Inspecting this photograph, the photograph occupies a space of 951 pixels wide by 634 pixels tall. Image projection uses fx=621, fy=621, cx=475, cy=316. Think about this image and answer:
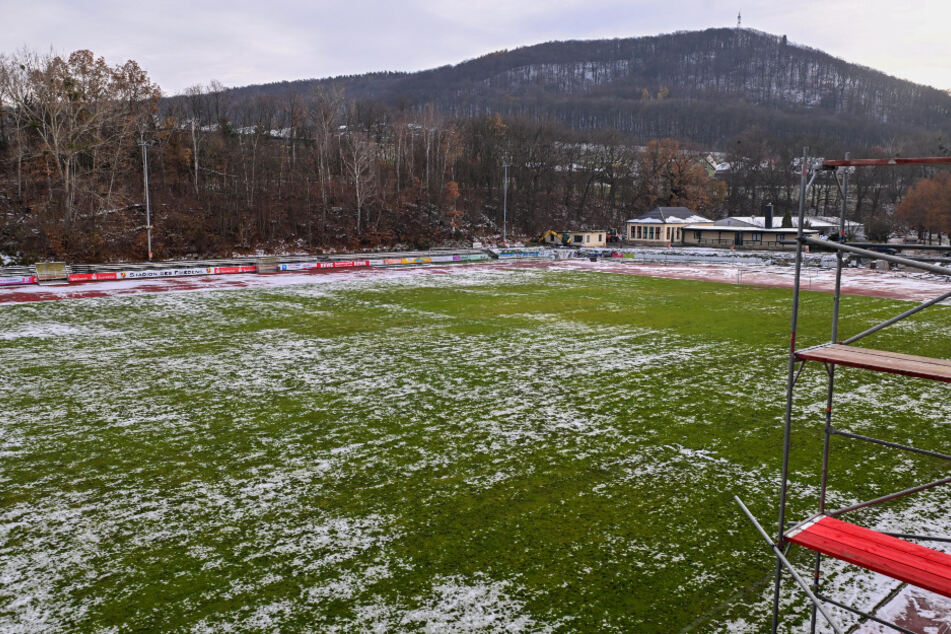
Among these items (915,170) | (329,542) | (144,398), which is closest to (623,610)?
(329,542)

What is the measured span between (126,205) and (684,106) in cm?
16401

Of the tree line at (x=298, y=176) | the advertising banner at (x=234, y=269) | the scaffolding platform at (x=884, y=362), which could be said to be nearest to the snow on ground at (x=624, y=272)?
the advertising banner at (x=234, y=269)

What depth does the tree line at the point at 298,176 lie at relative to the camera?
52.6 metres

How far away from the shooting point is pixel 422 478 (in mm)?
9758

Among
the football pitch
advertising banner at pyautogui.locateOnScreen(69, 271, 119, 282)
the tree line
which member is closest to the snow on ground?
advertising banner at pyautogui.locateOnScreen(69, 271, 119, 282)

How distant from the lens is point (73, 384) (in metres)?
15.3

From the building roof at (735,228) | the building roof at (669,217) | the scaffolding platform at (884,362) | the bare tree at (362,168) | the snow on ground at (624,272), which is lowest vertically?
the snow on ground at (624,272)

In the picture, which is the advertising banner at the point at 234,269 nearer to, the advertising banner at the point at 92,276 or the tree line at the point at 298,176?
the advertising banner at the point at 92,276

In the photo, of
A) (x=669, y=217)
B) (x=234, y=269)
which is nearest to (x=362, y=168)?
(x=234, y=269)

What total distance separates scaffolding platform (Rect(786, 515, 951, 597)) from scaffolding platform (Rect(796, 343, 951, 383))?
140 centimetres

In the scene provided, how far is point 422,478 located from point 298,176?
68.9 m

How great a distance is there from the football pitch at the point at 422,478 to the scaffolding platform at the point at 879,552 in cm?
145

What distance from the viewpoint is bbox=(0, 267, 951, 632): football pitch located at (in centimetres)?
663

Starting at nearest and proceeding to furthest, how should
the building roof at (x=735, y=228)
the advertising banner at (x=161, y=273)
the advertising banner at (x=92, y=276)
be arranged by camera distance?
the advertising banner at (x=92, y=276) → the advertising banner at (x=161, y=273) → the building roof at (x=735, y=228)
